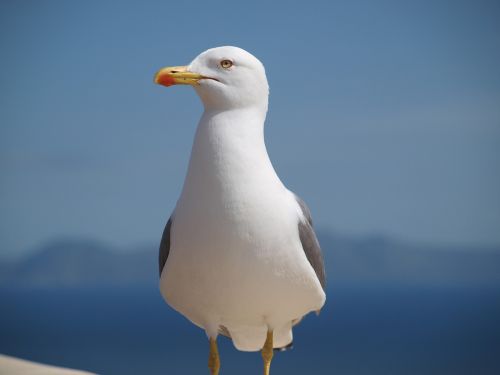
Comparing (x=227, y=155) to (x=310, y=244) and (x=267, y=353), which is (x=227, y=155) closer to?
(x=310, y=244)

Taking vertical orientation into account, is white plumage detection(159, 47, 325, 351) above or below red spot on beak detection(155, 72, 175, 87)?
below

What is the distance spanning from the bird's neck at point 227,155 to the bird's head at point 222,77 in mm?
68

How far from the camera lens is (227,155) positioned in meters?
3.90

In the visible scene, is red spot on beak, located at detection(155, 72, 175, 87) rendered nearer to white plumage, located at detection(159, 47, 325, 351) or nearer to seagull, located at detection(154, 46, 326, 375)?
seagull, located at detection(154, 46, 326, 375)

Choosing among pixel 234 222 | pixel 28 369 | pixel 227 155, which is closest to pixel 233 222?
pixel 234 222

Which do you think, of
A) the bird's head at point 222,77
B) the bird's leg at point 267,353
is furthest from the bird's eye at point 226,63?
the bird's leg at point 267,353

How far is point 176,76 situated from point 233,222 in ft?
2.93

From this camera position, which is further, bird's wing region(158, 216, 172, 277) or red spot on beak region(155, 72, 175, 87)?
bird's wing region(158, 216, 172, 277)

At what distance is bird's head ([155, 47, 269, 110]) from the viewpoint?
13.0ft

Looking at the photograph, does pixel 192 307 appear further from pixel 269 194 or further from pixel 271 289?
pixel 269 194

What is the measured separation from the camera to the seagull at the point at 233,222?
3834 mm

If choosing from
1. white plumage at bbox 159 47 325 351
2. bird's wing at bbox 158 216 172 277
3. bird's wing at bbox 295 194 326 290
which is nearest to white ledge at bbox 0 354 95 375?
bird's wing at bbox 158 216 172 277

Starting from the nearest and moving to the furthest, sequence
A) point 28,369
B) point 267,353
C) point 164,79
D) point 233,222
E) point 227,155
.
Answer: point 233,222, point 227,155, point 164,79, point 267,353, point 28,369

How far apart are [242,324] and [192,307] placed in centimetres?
33
